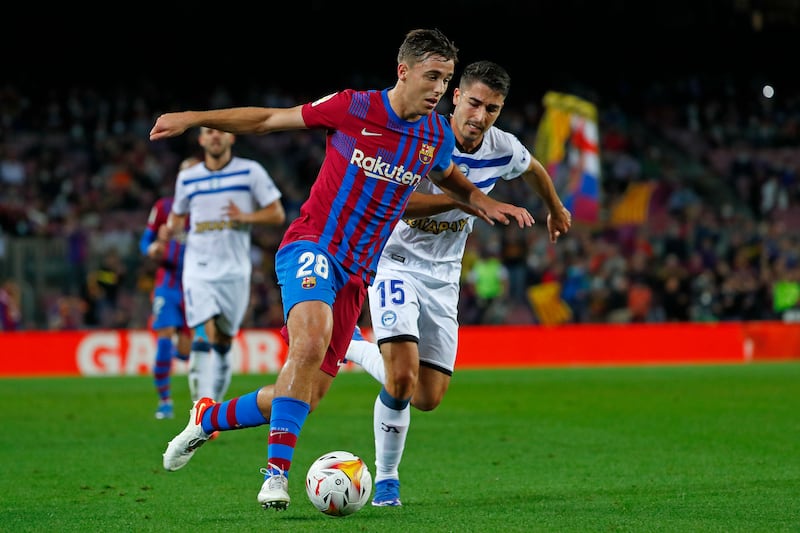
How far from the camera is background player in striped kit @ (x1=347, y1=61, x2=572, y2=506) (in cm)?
662

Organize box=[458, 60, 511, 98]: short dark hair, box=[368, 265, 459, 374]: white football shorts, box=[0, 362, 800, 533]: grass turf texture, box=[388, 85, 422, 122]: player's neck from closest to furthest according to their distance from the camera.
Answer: box=[0, 362, 800, 533]: grass turf texture
box=[388, 85, 422, 122]: player's neck
box=[458, 60, 511, 98]: short dark hair
box=[368, 265, 459, 374]: white football shorts

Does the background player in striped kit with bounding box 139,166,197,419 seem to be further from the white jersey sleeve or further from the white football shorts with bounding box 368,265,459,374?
the white football shorts with bounding box 368,265,459,374

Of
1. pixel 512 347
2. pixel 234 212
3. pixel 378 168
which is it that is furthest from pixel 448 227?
pixel 512 347

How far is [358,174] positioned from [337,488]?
1.57 m

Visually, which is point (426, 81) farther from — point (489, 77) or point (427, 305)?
point (427, 305)

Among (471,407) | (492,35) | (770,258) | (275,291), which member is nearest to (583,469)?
(471,407)

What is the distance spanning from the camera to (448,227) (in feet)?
23.4

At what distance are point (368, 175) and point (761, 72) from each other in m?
31.1

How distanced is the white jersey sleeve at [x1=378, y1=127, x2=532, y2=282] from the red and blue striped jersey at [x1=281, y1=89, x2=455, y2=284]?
2.99 feet

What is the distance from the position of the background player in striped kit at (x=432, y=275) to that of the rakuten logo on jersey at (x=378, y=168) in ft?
1.81

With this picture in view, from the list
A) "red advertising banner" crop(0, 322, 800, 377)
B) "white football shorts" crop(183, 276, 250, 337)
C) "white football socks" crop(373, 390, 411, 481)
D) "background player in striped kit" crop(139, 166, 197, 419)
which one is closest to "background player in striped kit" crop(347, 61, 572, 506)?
"white football socks" crop(373, 390, 411, 481)

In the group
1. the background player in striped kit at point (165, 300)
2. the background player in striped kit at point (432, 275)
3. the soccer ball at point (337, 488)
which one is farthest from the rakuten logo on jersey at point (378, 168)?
the background player in striped kit at point (165, 300)

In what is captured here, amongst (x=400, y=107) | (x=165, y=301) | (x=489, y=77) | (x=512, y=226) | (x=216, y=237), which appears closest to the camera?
(x=400, y=107)

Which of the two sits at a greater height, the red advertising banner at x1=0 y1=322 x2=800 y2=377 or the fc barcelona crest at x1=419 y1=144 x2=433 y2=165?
the fc barcelona crest at x1=419 y1=144 x2=433 y2=165
